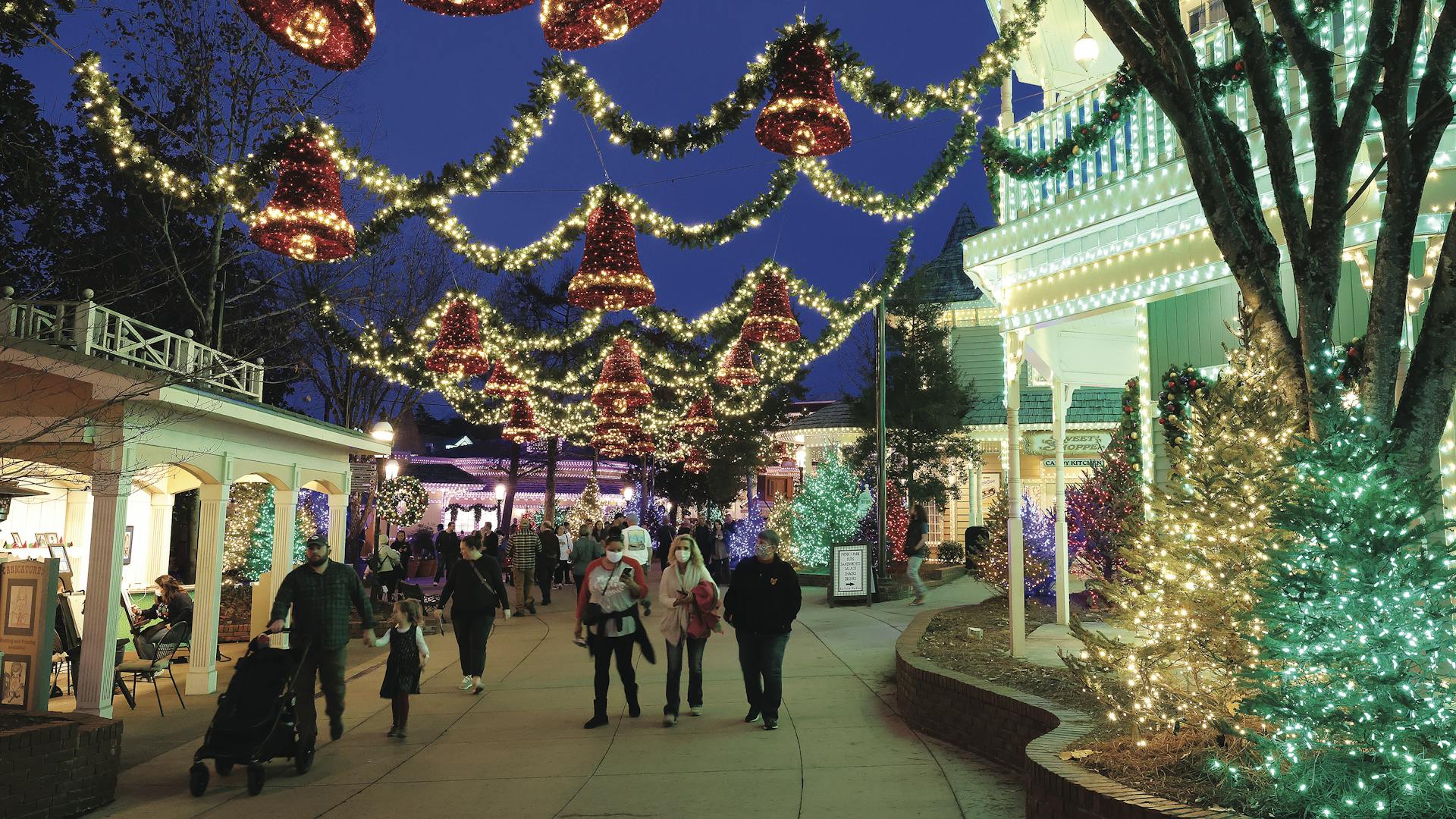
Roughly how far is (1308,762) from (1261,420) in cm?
179

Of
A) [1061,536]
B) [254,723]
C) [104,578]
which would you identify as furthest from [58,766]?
[1061,536]

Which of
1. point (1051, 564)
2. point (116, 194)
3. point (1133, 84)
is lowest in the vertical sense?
point (1051, 564)

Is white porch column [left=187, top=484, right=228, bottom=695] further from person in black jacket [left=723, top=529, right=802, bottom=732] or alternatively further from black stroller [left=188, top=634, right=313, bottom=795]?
person in black jacket [left=723, top=529, right=802, bottom=732]

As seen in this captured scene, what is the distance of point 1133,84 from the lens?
371 inches

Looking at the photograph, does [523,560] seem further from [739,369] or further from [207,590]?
[207,590]

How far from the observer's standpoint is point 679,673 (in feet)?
31.3

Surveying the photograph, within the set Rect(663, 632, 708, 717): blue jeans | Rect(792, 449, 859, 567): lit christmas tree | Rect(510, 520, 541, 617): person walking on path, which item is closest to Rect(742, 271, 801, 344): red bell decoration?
Rect(663, 632, 708, 717): blue jeans

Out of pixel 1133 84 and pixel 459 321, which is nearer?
pixel 1133 84

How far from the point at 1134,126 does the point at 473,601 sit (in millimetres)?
8966

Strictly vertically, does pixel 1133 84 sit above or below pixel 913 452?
above

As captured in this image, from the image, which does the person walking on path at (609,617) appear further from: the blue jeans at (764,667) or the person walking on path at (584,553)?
the person walking on path at (584,553)

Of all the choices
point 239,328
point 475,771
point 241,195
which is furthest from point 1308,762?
point 239,328

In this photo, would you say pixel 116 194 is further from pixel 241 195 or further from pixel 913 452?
pixel 913 452

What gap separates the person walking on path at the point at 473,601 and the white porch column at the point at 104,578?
10.9 feet
